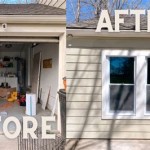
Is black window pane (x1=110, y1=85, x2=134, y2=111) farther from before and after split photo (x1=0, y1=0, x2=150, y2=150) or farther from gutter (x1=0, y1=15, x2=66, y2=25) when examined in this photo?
gutter (x1=0, y1=15, x2=66, y2=25)

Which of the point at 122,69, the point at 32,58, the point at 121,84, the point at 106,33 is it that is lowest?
the point at 121,84

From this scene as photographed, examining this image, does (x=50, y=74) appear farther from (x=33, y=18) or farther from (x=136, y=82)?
(x=136, y=82)

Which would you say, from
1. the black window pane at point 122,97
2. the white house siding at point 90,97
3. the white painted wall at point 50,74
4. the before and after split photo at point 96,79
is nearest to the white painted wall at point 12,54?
the white painted wall at point 50,74

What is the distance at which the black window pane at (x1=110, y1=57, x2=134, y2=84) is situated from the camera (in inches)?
146

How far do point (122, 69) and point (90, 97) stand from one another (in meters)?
0.57

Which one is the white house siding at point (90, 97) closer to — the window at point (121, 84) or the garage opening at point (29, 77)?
the window at point (121, 84)

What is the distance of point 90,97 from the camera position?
400 centimetres

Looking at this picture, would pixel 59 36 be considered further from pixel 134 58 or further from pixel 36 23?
pixel 134 58

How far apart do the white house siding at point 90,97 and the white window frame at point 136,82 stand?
6 centimetres

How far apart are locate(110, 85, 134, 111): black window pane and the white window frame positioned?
0.19ft

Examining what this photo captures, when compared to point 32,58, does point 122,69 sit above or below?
below

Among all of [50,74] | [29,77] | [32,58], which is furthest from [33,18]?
[29,77]

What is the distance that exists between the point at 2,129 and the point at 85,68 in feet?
5.36

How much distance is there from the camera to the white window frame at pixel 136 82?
3.75 m
